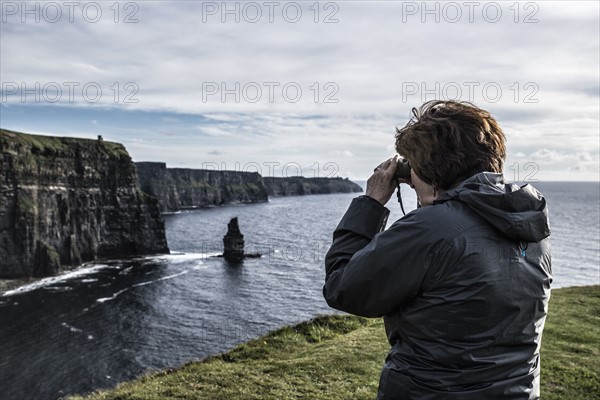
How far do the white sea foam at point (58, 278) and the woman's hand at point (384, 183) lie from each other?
73.1 meters

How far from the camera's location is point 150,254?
98.8m

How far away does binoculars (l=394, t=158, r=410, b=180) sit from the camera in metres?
3.21

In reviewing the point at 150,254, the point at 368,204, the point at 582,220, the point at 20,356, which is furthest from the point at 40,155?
the point at 582,220

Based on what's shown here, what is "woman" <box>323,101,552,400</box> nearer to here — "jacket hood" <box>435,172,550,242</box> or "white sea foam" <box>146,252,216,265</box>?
"jacket hood" <box>435,172,550,242</box>

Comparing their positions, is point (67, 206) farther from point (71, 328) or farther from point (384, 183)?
point (384, 183)

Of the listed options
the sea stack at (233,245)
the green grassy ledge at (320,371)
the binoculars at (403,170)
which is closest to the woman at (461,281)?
the binoculars at (403,170)

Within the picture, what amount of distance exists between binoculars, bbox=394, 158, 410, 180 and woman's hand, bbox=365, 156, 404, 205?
0.02 m

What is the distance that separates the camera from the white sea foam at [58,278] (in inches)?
2596

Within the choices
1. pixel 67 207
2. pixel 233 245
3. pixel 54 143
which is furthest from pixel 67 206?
pixel 233 245

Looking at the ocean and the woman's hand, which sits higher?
the woman's hand

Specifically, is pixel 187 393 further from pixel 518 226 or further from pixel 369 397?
pixel 518 226

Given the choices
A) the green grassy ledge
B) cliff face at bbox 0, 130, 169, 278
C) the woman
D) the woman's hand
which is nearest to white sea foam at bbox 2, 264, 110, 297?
cliff face at bbox 0, 130, 169, 278

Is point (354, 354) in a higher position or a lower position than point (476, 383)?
lower

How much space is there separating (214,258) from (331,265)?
93.1 m
